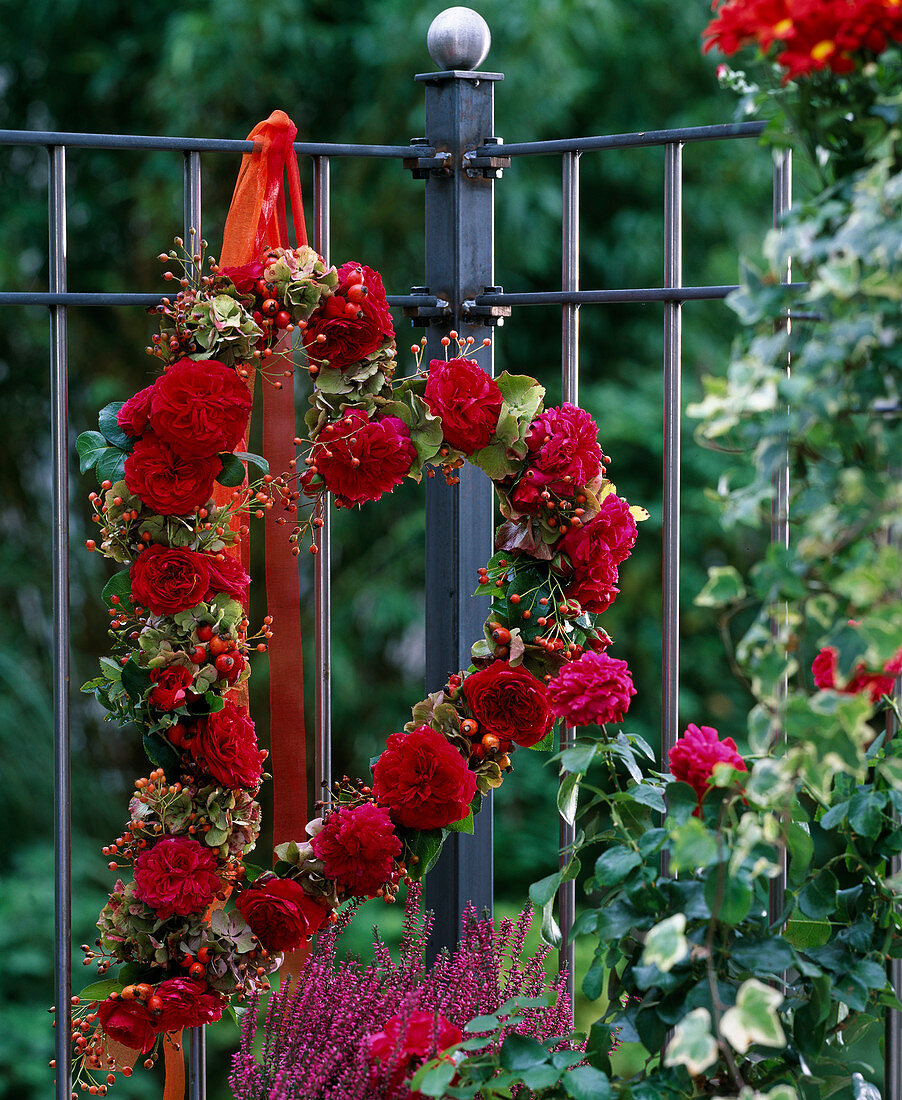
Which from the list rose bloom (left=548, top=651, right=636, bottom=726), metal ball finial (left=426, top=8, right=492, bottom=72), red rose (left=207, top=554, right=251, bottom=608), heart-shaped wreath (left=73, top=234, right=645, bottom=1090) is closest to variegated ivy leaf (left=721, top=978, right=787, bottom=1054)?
rose bloom (left=548, top=651, right=636, bottom=726)

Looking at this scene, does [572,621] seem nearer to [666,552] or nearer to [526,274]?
[666,552]

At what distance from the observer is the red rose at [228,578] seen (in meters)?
1.46

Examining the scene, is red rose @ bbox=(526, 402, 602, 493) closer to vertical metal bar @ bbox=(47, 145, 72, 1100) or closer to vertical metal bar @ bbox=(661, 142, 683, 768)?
vertical metal bar @ bbox=(661, 142, 683, 768)

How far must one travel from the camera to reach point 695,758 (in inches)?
44.7

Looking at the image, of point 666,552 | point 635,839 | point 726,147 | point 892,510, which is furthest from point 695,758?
point 726,147

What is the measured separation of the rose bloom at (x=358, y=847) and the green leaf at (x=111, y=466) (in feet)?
1.58

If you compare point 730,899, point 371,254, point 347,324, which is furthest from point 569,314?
point 371,254

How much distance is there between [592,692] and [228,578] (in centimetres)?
49

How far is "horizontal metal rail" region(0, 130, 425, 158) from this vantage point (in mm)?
1462

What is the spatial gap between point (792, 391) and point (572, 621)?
2.40 feet

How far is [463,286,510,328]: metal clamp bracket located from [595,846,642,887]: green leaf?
31.4 inches

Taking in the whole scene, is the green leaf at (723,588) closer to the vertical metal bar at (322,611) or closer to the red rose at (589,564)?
the red rose at (589,564)

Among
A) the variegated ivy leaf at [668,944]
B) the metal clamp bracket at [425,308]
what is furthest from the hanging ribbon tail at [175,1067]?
the metal clamp bracket at [425,308]

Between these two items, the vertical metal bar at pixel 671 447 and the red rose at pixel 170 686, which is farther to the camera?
the vertical metal bar at pixel 671 447
